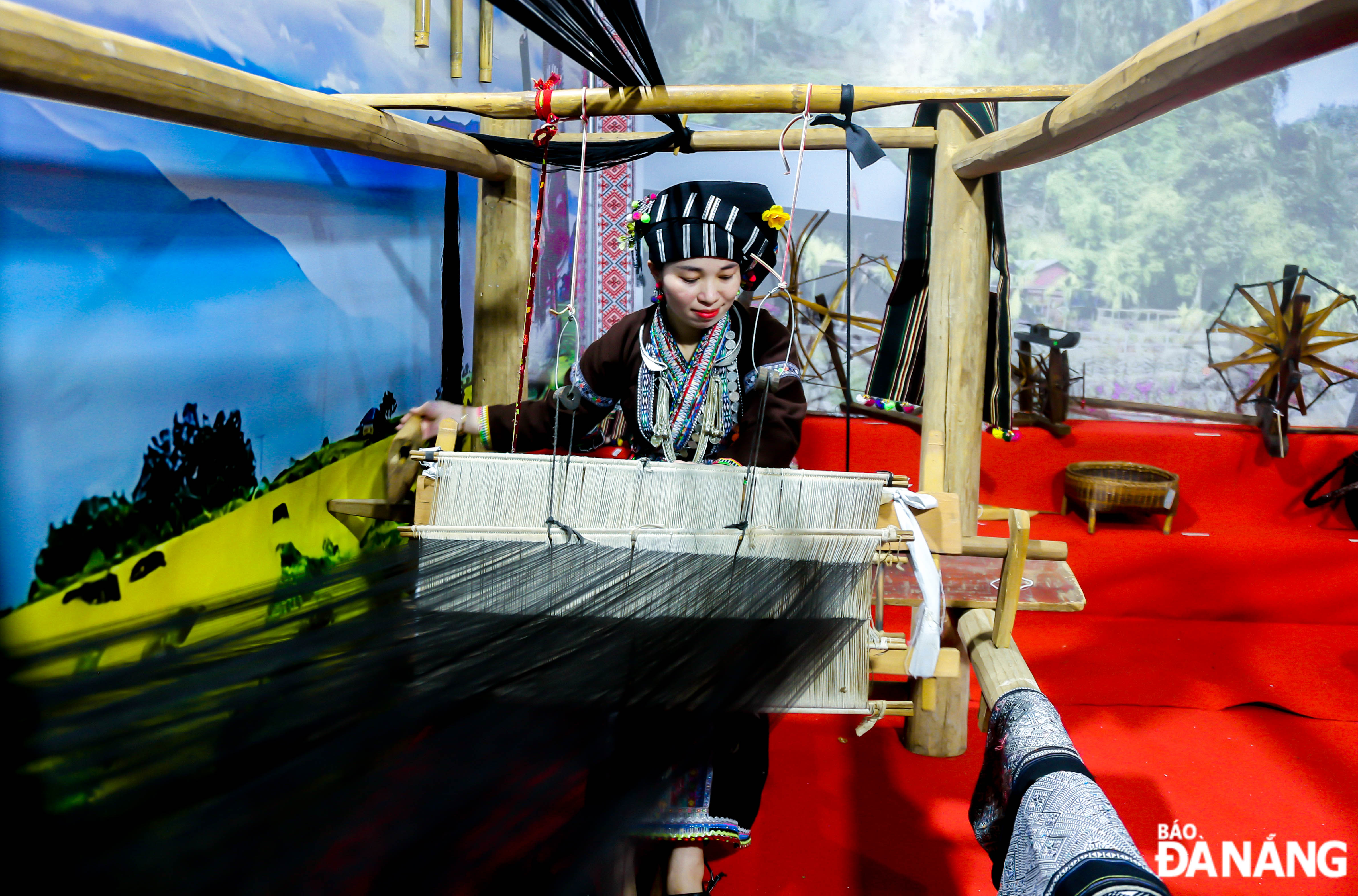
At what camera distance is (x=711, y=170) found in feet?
14.0

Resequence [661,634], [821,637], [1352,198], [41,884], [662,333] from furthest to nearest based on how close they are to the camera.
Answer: [1352,198] → [662,333] → [821,637] → [661,634] → [41,884]

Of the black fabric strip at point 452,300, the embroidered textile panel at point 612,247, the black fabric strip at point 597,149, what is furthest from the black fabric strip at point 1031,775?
the embroidered textile panel at point 612,247


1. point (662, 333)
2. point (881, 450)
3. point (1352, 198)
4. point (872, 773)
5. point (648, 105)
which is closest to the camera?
point (648, 105)

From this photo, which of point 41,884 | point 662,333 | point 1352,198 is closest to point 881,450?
point 662,333

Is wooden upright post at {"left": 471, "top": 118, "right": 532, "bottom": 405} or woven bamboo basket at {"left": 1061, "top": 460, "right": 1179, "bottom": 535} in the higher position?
wooden upright post at {"left": 471, "top": 118, "right": 532, "bottom": 405}

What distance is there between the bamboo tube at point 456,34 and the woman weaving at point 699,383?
4.31 feet

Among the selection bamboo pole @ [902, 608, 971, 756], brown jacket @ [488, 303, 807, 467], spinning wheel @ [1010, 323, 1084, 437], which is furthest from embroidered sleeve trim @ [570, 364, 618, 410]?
spinning wheel @ [1010, 323, 1084, 437]

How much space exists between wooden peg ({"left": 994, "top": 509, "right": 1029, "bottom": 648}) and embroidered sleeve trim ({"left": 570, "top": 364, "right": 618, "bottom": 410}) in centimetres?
102

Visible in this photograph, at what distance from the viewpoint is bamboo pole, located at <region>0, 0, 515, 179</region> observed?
3.10ft

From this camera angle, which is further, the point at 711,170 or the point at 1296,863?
the point at 711,170

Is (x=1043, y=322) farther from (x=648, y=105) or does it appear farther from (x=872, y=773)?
(x=648, y=105)

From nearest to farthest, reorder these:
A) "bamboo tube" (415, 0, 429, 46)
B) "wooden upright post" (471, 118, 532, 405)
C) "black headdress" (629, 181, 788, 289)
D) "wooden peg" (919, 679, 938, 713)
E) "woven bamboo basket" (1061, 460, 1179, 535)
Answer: "wooden peg" (919, 679, 938, 713) → "black headdress" (629, 181, 788, 289) → "wooden upright post" (471, 118, 532, 405) → "bamboo tube" (415, 0, 429, 46) → "woven bamboo basket" (1061, 460, 1179, 535)

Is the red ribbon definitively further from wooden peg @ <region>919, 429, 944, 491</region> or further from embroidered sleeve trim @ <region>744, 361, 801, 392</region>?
wooden peg @ <region>919, 429, 944, 491</region>

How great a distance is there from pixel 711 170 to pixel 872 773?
3.02m
